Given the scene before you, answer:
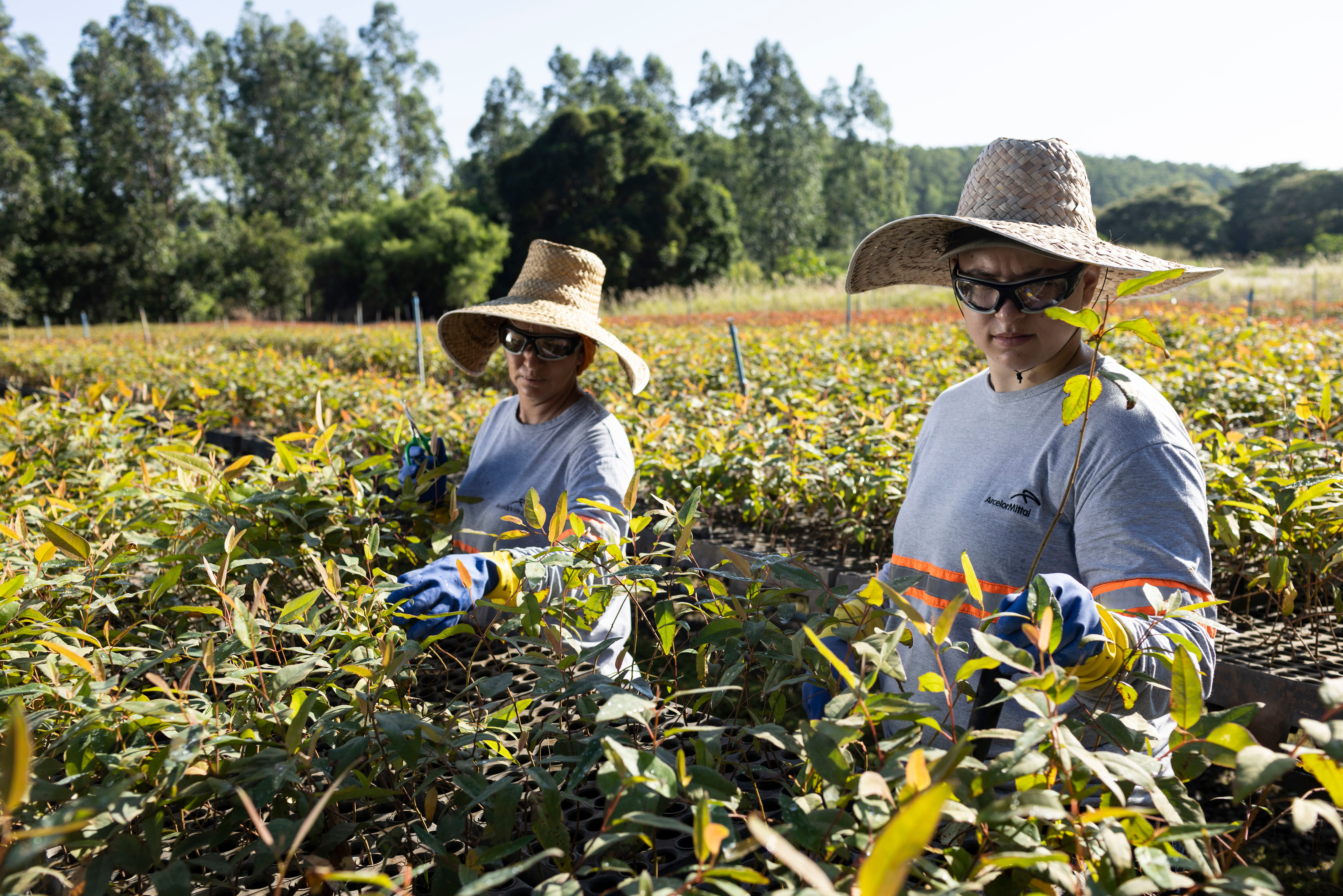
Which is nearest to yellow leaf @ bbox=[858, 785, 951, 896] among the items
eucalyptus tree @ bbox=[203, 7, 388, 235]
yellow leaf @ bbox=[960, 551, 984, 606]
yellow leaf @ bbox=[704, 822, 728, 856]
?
yellow leaf @ bbox=[704, 822, 728, 856]

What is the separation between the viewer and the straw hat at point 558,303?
192cm

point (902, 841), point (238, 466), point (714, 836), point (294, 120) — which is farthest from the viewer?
point (294, 120)

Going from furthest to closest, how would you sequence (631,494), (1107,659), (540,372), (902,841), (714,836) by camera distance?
(540,372), (631,494), (1107,659), (714,836), (902,841)

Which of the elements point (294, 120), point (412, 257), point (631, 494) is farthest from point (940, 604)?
point (294, 120)

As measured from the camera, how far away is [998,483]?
1.27 metres

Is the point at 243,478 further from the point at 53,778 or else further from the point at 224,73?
the point at 224,73

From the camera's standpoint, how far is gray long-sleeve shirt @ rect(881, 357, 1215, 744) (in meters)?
1.01

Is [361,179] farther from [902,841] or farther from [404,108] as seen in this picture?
[902,841]

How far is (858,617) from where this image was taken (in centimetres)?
88

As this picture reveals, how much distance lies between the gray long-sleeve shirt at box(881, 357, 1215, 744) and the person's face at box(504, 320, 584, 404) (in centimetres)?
93

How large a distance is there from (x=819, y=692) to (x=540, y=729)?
0.34 meters

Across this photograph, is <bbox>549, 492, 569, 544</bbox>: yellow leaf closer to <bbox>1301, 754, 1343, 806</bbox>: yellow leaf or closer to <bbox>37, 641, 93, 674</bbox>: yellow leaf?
<bbox>37, 641, 93, 674</bbox>: yellow leaf

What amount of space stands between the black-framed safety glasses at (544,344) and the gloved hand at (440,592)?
843 mm

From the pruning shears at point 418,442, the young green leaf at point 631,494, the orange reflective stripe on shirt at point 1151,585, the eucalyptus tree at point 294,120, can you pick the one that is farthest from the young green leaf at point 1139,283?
the eucalyptus tree at point 294,120
